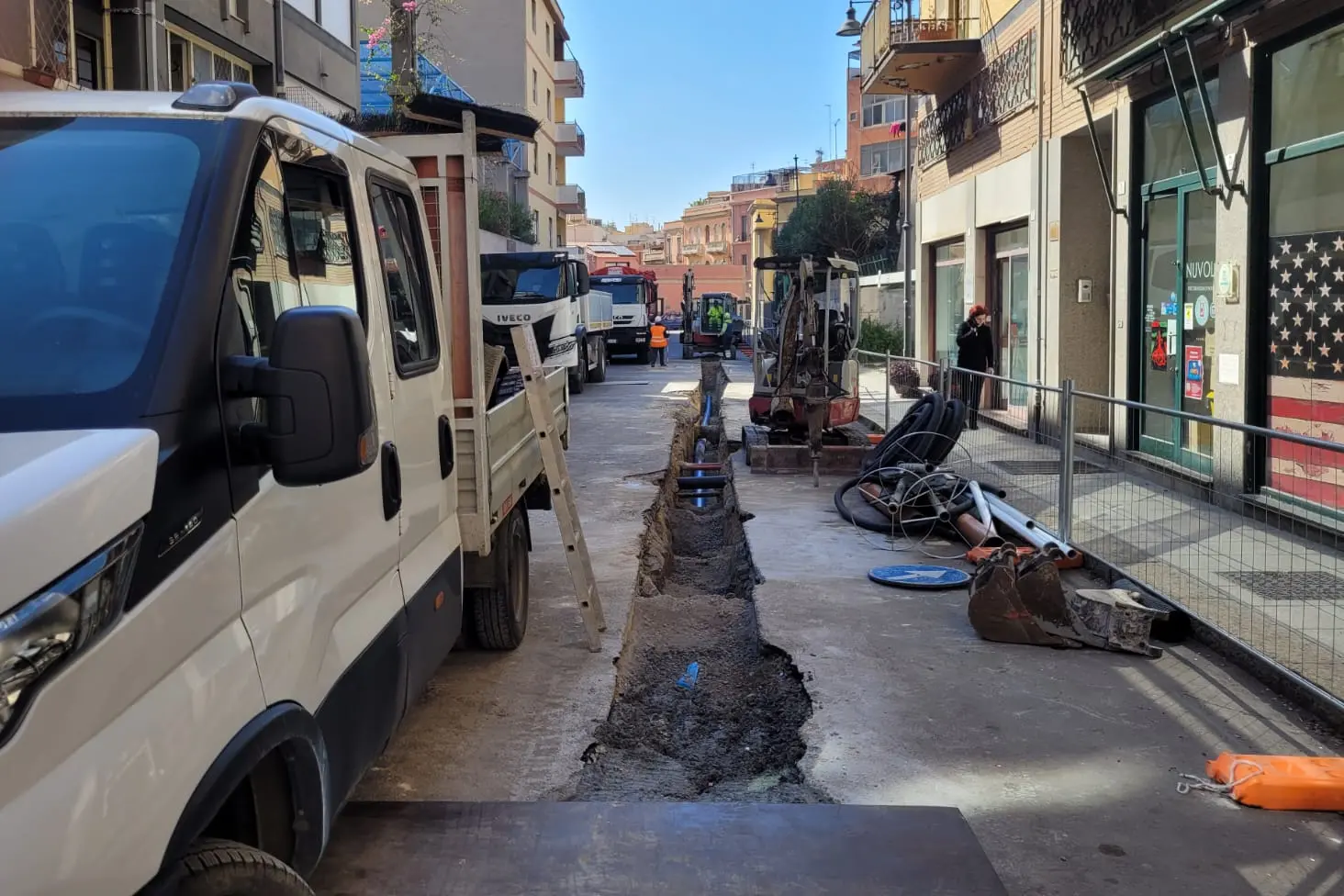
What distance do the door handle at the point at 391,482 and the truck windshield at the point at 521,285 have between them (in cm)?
1893

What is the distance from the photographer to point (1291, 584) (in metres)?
5.76

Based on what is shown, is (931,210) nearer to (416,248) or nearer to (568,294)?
(568,294)

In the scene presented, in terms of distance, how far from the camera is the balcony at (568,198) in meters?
54.5

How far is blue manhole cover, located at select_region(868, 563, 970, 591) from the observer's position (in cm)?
771

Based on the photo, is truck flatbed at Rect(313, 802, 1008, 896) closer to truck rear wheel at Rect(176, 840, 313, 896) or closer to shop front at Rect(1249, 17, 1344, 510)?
truck rear wheel at Rect(176, 840, 313, 896)

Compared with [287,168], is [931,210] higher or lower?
higher

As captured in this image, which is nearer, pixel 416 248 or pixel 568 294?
pixel 416 248

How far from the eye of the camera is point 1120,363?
1216 centimetres

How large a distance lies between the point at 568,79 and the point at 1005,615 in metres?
52.5

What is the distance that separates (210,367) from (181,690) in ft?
2.10

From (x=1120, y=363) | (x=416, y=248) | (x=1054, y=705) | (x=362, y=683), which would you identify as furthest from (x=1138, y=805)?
(x=1120, y=363)

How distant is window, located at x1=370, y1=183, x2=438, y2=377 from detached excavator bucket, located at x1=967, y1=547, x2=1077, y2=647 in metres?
3.57

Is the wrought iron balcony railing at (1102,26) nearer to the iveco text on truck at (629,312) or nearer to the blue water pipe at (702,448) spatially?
the blue water pipe at (702,448)

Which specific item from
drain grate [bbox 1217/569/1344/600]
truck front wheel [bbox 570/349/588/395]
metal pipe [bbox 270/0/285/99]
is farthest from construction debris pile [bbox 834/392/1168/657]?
truck front wheel [bbox 570/349/588/395]
